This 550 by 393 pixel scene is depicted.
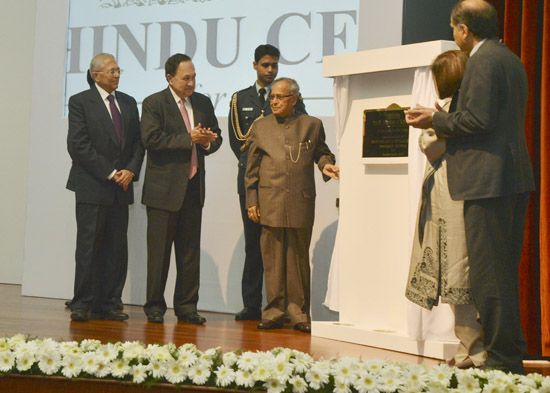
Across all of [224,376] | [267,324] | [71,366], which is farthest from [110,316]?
[224,376]

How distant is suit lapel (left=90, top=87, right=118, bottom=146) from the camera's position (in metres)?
5.46

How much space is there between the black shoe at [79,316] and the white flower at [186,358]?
231 centimetres

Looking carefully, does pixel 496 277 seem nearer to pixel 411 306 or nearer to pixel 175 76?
pixel 411 306

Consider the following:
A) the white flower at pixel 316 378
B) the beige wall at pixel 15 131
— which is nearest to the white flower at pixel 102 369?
the white flower at pixel 316 378

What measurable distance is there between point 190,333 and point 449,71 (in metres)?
2.15

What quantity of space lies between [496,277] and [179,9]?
167 inches

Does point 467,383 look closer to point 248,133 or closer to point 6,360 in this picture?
point 6,360

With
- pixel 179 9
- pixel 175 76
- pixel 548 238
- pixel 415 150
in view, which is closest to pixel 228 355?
pixel 415 150

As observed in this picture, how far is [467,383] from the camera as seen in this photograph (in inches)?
110

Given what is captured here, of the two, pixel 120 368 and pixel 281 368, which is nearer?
pixel 281 368

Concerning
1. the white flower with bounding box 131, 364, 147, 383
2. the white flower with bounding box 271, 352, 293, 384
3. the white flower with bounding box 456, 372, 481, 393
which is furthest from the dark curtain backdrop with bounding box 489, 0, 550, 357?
the white flower with bounding box 131, 364, 147, 383

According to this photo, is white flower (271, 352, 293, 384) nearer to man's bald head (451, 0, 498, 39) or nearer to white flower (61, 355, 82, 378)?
white flower (61, 355, 82, 378)

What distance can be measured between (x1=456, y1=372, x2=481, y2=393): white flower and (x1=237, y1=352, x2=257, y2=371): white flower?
0.72 metres

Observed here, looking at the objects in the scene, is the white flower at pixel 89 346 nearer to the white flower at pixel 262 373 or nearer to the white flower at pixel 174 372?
the white flower at pixel 174 372
